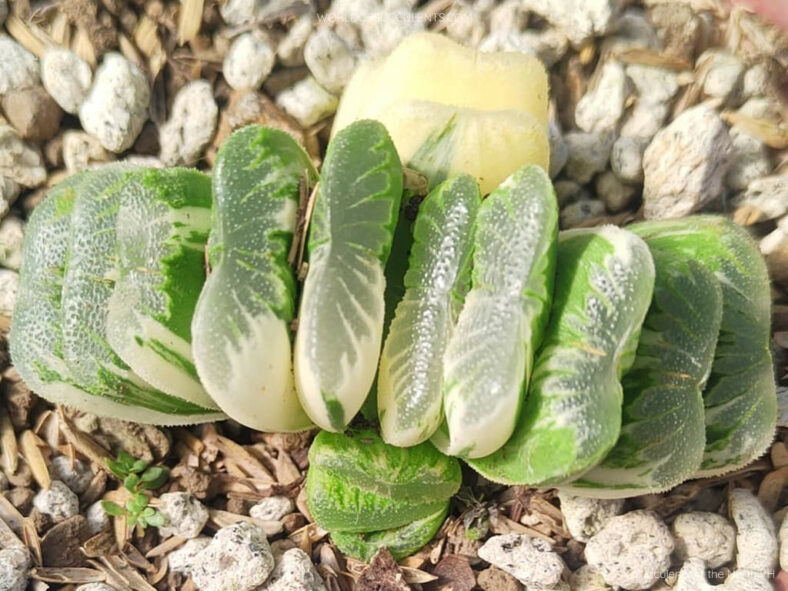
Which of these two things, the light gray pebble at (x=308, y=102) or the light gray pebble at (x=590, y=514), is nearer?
the light gray pebble at (x=590, y=514)

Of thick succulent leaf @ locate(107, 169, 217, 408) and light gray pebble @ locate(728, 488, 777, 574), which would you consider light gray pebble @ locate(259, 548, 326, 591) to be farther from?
light gray pebble @ locate(728, 488, 777, 574)

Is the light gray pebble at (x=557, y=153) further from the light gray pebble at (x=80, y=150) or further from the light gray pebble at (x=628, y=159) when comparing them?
the light gray pebble at (x=80, y=150)

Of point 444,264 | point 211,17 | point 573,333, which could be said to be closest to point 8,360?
point 211,17

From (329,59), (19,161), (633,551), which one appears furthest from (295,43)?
(633,551)

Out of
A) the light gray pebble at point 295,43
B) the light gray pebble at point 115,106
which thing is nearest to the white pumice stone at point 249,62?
the light gray pebble at point 295,43

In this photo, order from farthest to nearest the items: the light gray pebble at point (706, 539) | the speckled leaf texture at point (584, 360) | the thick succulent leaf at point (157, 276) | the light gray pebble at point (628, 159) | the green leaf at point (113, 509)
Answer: the light gray pebble at point (628, 159)
the green leaf at point (113, 509)
the light gray pebble at point (706, 539)
the thick succulent leaf at point (157, 276)
the speckled leaf texture at point (584, 360)

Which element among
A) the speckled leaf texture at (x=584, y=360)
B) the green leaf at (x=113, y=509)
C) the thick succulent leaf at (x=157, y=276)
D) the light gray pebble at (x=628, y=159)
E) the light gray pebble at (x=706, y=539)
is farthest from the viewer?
the light gray pebble at (x=628, y=159)

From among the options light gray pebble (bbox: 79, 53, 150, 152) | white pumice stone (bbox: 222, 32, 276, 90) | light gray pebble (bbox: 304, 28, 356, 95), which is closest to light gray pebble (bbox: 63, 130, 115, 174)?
light gray pebble (bbox: 79, 53, 150, 152)
